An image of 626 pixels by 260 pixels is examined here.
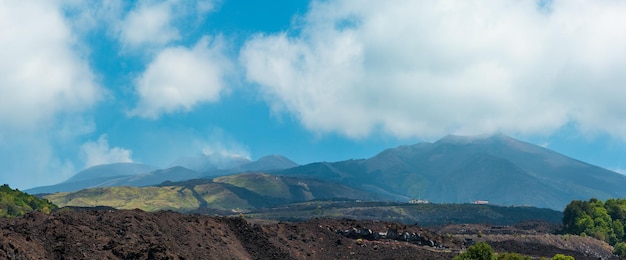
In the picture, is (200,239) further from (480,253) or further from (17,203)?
(17,203)

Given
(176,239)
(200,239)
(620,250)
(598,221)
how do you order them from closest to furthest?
(176,239) < (200,239) < (620,250) < (598,221)

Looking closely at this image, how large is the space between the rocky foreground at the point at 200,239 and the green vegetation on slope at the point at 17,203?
2245 inches

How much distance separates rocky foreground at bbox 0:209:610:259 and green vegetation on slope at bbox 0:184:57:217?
57.0m

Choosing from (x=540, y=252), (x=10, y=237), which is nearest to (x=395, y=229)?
(x=540, y=252)

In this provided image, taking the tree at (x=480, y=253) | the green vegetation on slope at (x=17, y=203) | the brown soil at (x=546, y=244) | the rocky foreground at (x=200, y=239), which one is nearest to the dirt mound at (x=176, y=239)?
the rocky foreground at (x=200, y=239)

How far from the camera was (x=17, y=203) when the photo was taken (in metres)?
127

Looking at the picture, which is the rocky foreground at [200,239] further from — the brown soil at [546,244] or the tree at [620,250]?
the tree at [620,250]

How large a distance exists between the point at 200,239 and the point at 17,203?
8453cm

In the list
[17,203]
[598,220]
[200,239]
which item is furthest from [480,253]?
[17,203]

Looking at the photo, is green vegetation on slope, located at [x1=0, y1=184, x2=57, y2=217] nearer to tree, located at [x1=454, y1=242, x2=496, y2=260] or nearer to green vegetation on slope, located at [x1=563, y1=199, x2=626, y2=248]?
tree, located at [x1=454, y1=242, x2=496, y2=260]

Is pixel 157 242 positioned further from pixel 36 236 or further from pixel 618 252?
pixel 618 252

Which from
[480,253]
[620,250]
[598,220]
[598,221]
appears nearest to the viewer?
[480,253]

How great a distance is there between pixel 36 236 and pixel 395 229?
49.4m

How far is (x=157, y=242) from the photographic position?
5047 centimetres
